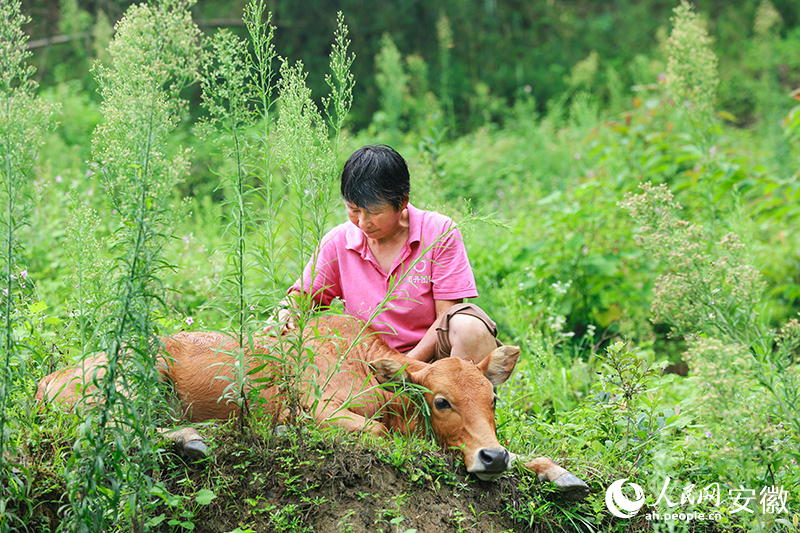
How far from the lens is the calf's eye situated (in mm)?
2879

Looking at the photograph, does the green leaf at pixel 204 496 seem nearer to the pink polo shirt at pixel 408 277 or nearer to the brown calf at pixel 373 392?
the brown calf at pixel 373 392

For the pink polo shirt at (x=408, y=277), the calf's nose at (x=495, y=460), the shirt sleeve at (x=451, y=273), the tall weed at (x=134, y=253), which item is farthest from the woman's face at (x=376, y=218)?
the calf's nose at (x=495, y=460)

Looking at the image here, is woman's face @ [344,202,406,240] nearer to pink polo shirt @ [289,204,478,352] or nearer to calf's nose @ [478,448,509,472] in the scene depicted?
pink polo shirt @ [289,204,478,352]

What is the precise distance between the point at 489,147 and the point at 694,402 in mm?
7481

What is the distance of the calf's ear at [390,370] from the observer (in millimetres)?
2910

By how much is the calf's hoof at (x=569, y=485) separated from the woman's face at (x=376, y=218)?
1438 millimetres

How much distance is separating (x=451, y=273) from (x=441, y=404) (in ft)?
2.66

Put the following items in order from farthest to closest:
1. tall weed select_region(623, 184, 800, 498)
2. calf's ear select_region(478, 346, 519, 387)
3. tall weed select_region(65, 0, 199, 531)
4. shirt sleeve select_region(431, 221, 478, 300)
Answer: shirt sleeve select_region(431, 221, 478, 300) < calf's ear select_region(478, 346, 519, 387) < tall weed select_region(623, 184, 800, 498) < tall weed select_region(65, 0, 199, 531)

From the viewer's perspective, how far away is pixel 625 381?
3.16m

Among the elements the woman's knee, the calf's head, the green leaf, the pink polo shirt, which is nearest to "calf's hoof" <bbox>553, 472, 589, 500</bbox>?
the calf's head

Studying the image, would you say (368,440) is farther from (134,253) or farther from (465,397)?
(134,253)

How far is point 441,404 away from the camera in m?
2.88

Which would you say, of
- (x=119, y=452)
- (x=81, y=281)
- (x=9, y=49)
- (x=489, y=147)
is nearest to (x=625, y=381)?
(x=119, y=452)

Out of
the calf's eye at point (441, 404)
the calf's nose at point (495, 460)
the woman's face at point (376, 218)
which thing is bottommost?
the calf's nose at point (495, 460)
